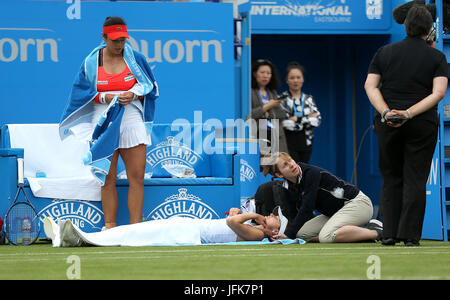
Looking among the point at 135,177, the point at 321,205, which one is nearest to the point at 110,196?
the point at 135,177

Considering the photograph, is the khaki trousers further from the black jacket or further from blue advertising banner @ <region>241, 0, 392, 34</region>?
blue advertising banner @ <region>241, 0, 392, 34</region>

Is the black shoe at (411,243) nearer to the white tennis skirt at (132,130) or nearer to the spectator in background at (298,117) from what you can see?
the white tennis skirt at (132,130)

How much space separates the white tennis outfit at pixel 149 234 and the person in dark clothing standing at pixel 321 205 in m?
0.61

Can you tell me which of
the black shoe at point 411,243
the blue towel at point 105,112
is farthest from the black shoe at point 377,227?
the blue towel at point 105,112

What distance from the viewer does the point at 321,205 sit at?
24.8 ft

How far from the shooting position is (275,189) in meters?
7.96

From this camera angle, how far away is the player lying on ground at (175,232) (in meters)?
7.21

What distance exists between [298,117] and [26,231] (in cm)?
424

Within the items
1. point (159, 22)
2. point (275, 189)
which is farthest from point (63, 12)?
point (275, 189)

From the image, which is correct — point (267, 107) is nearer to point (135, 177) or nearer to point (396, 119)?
point (135, 177)

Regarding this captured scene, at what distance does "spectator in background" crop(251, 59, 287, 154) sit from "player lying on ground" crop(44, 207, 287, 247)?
262 centimetres

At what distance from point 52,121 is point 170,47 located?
174cm

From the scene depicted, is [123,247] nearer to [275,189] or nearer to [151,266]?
[275,189]


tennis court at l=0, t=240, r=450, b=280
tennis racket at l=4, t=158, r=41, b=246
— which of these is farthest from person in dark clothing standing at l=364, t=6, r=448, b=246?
tennis racket at l=4, t=158, r=41, b=246
